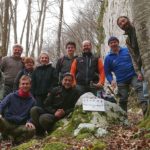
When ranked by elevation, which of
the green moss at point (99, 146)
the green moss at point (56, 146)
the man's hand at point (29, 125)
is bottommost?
the green moss at point (56, 146)

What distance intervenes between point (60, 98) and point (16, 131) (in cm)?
122

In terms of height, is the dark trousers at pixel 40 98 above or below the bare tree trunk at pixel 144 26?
below

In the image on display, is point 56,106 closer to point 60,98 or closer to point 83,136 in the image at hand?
point 60,98

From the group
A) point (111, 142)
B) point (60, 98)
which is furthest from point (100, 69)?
point (111, 142)

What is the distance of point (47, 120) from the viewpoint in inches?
319

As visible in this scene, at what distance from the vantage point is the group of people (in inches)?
320

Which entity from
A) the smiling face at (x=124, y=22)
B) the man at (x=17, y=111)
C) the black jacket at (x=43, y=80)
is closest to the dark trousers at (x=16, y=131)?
the man at (x=17, y=111)

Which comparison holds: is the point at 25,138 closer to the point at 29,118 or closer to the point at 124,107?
the point at 29,118

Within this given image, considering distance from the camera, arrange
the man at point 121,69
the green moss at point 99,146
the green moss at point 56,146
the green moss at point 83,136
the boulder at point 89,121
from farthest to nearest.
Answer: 1. the man at point 121,69
2. the boulder at point 89,121
3. the green moss at point 83,136
4. the green moss at point 56,146
5. the green moss at point 99,146

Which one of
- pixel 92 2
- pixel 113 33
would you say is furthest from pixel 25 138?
pixel 92 2

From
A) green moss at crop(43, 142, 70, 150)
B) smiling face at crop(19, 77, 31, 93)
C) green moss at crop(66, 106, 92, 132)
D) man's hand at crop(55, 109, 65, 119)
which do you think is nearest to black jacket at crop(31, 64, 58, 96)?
smiling face at crop(19, 77, 31, 93)

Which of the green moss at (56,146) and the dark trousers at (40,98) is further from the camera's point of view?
the dark trousers at (40,98)

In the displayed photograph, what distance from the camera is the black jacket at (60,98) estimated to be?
8359mm

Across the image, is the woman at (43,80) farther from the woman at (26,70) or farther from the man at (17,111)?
the man at (17,111)
